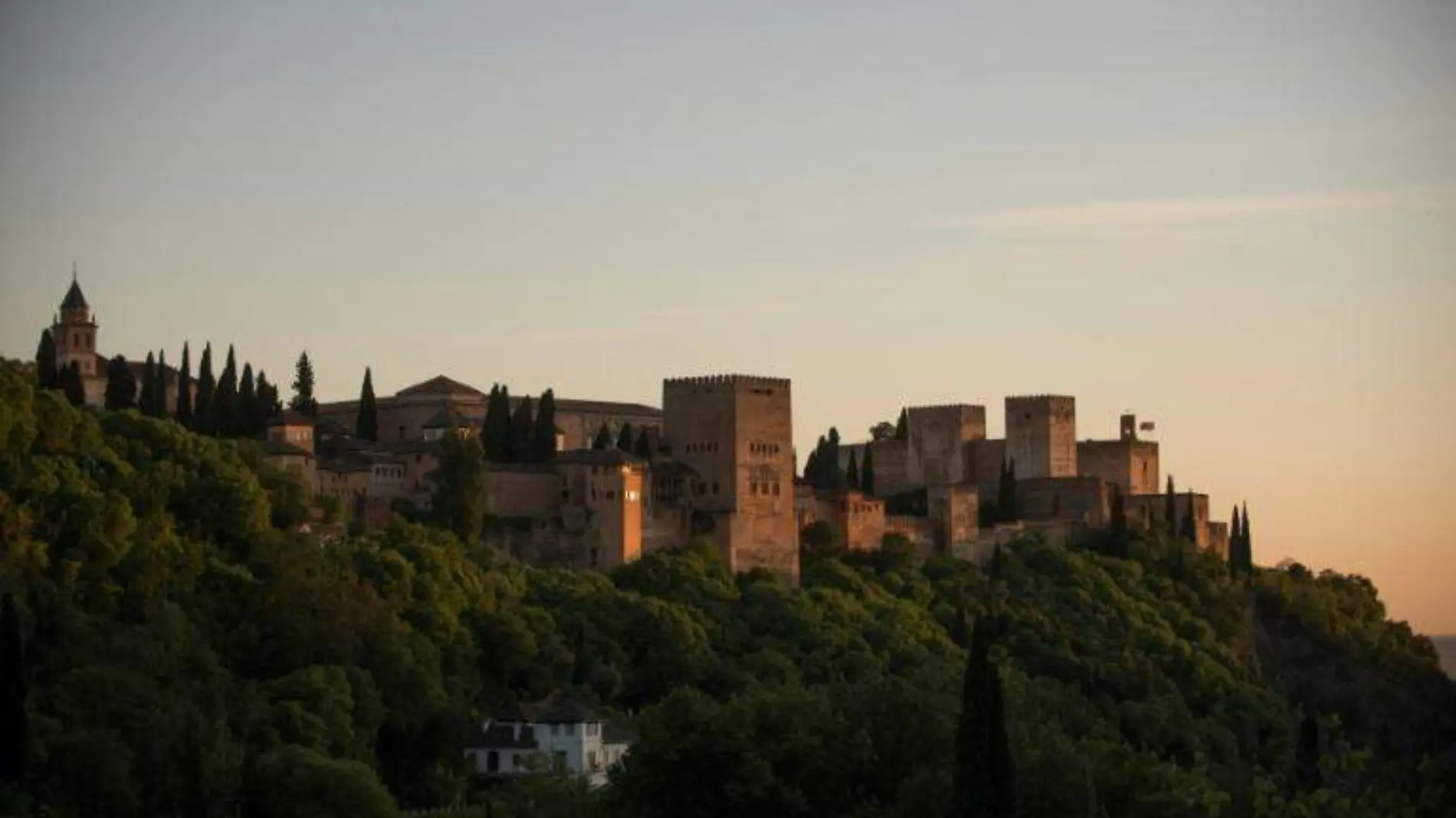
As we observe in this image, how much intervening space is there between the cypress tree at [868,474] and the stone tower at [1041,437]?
13.1 feet

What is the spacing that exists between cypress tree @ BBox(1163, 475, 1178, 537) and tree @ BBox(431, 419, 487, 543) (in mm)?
23627

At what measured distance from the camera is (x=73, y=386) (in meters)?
62.6

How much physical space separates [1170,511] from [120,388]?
28.4 m

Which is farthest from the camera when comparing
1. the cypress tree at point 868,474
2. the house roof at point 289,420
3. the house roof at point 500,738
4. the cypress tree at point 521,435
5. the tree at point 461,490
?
the cypress tree at point 868,474

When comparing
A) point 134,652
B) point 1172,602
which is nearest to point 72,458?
point 134,652

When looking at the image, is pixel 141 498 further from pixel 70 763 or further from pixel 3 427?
pixel 70 763

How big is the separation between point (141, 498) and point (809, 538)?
19.9 m

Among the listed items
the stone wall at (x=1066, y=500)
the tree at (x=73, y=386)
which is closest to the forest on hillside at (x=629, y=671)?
the stone wall at (x=1066, y=500)

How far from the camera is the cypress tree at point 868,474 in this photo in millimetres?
80250

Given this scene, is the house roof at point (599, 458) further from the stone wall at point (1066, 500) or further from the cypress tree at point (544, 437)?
the stone wall at point (1066, 500)

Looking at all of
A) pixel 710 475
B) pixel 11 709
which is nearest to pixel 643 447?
pixel 710 475

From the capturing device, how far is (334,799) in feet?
152

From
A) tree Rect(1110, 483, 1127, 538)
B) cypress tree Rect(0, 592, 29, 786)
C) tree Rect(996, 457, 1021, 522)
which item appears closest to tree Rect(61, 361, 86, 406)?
cypress tree Rect(0, 592, 29, 786)

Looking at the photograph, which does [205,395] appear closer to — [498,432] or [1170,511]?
[498,432]
